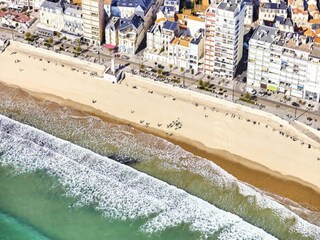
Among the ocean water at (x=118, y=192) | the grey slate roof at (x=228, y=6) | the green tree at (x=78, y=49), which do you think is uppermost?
the grey slate roof at (x=228, y=6)

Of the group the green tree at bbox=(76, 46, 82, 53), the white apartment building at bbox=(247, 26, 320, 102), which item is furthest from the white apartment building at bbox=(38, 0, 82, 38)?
the white apartment building at bbox=(247, 26, 320, 102)

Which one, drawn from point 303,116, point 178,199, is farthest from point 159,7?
point 178,199

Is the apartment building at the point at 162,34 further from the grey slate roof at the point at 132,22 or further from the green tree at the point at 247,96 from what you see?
the green tree at the point at 247,96

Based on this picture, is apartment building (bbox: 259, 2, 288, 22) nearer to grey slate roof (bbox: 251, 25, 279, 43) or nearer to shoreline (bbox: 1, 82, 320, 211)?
grey slate roof (bbox: 251, 25, 279, 43)

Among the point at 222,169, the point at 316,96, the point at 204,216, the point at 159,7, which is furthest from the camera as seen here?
the point at 159,7

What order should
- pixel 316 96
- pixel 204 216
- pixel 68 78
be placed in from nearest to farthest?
pixel 204 216 → pixel 316 96 → pixel 68 78

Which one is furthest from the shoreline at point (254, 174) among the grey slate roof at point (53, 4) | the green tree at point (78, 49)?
the grey slate roof at point (53, 4)

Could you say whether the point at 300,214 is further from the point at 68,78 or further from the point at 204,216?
the point at 68,78
